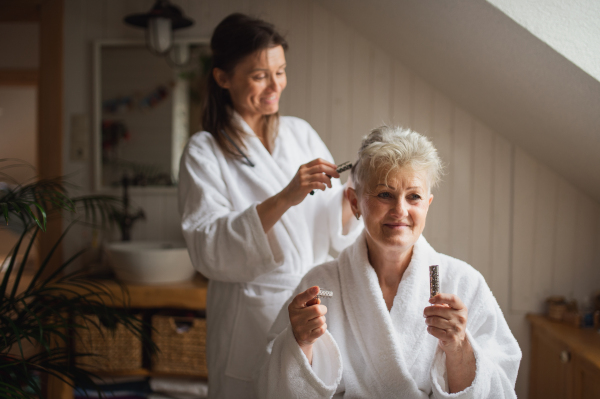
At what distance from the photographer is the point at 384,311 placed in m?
1.13

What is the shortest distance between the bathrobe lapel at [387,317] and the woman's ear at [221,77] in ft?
2.22

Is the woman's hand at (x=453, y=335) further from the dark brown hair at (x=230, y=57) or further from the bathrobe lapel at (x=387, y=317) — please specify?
the dark brown hair at (x=230, y=57)

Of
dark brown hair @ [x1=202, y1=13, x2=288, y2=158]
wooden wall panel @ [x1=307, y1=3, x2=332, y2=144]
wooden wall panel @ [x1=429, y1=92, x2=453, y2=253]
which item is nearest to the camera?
dark brown hair @ [x1=202, y1=13, x2=288, y2=158]

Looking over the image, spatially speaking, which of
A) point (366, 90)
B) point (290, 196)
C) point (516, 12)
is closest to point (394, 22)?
point (366, 90)

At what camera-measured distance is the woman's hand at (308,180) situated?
1.22m

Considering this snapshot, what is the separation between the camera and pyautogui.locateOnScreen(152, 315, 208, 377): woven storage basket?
2287 mm

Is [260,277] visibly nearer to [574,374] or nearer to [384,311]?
[384,311]

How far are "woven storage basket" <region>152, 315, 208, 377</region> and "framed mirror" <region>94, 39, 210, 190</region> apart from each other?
2.88ft

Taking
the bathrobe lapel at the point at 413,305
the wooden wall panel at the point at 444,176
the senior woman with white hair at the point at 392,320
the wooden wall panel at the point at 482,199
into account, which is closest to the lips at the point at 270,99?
the senior woman with white hair at the point at 392,320

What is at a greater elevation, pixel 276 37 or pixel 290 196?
pixel 276 37

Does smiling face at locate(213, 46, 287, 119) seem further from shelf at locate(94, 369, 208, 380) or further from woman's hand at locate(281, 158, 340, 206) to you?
shelf at locate(94, 369, 208, 380)

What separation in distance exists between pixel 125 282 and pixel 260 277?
1262mm

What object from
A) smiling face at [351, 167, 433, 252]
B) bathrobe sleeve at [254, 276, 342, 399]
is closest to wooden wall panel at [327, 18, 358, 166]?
smiling face at [351, 167, 433, 252]

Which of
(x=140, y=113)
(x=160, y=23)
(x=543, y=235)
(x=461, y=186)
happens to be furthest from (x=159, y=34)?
(x=543, y=235)
